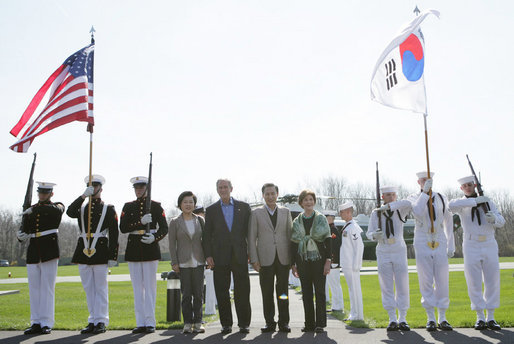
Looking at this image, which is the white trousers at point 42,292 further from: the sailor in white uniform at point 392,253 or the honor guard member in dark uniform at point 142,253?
the sailor in white uniform at point 392,253

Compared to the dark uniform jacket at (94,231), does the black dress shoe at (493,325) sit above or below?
below

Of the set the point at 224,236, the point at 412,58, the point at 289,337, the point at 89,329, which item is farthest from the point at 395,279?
the point at 89,329

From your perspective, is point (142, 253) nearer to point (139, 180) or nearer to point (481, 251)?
point (139, 180)

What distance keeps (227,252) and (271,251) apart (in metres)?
0.72

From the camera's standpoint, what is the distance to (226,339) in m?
7.06

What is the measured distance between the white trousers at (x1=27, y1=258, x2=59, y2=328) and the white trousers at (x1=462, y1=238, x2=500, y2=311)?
23.0 ft

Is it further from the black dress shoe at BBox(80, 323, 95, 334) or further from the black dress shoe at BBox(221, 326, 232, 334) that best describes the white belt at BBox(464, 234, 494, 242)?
the black dress shoe at BBox(80, 323, 95, 334)

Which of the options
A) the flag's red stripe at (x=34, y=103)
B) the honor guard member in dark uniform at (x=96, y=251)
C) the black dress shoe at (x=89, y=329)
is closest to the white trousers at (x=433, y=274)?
the honor guard member in dark uniform at (x=96, y=251)

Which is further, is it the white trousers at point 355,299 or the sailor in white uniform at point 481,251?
the white trousers at point 355,299

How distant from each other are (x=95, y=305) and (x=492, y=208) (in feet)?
22.3

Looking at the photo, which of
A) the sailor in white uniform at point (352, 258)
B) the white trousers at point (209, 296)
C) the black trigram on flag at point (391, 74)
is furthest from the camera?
the white trousers at point (209, 296)

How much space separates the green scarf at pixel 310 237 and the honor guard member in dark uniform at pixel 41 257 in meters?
4.20

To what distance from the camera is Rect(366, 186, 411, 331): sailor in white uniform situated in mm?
7883

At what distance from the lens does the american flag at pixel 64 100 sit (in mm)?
8656
